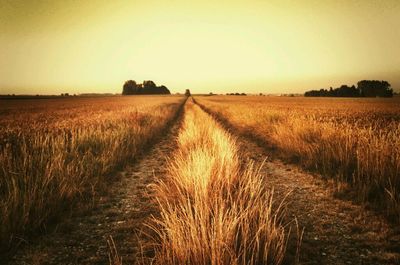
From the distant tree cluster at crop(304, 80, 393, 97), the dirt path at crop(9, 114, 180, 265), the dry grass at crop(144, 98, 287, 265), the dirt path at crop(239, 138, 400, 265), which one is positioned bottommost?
the dirt path at crop(9, 114, 180, 265)

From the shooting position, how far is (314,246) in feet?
10.7

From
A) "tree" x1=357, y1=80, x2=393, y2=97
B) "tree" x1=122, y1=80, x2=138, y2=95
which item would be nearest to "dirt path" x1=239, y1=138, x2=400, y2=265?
"tree" x1=357, y1=80, x2=393, y2=97

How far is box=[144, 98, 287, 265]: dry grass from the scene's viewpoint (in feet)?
7.81

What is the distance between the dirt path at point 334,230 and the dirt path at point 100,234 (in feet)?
6.88

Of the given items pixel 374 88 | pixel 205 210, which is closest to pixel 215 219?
pixel 205 210

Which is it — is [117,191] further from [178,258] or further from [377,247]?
[377,247]

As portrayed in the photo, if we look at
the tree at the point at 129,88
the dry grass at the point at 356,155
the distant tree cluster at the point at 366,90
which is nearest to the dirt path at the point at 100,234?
the dry grass at the point at 356,155

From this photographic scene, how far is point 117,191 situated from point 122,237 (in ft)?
7.10

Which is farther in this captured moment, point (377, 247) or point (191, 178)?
point (191, 178)

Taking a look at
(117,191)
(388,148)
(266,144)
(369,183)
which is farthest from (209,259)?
(266,144)

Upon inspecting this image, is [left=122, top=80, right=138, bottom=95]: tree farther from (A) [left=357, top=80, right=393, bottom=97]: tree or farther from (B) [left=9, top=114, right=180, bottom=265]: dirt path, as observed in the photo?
(B) [left=9, top=114, right=180, bottom=265]: dirt path

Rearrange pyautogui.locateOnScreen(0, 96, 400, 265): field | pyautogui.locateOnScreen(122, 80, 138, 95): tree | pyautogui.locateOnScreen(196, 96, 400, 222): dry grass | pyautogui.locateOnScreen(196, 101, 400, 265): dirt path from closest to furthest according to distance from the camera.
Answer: pyautogui.locateOnScreen(0, 96, 400, 265): field
pyautogui.locateOnScreen(196, 101, 400, 265): dirt path
pyautogui.locateOnScreen(196, 96, 400, 222): dry grass
pyautogui.locateOnScreen(122, 80, 138, 95): tree

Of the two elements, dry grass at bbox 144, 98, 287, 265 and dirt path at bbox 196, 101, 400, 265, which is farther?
dirt path at bbox 196, 101, 400, 265

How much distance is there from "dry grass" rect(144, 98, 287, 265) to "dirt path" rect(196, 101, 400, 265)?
32 centimetres
